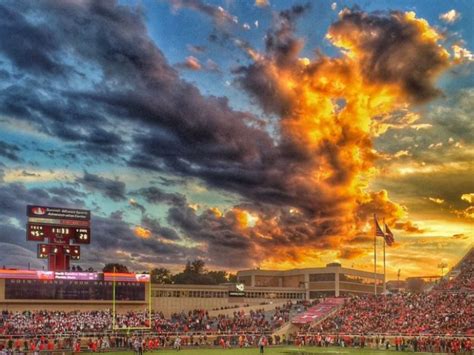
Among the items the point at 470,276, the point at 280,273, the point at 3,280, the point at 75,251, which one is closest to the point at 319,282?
the point at 280,273

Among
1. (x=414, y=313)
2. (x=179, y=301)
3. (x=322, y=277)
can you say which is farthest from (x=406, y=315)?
(x=322, y=277)

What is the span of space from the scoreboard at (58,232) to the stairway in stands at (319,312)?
28.4m

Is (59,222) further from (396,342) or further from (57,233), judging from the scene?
(396,342)

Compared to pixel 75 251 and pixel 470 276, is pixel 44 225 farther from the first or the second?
pixel 470 276

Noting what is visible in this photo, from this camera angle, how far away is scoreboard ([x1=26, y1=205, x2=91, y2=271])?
78812 millimetres

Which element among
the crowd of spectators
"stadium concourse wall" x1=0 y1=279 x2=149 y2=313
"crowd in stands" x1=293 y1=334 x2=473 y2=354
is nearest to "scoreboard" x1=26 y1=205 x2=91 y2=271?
"stadium concourse wall" x1=0 y1=279 x2=149 y2=313

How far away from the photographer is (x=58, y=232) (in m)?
80.2

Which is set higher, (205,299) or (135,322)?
(205,299)

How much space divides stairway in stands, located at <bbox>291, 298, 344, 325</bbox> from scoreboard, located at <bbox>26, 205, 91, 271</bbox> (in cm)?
2840

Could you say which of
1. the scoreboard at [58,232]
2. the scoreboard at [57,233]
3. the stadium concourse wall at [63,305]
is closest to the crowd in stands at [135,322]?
the stadium concourse wall at [63,305]

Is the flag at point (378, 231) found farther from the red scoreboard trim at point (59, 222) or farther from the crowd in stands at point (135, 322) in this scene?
the red scoreboard trim at point (59, 222)

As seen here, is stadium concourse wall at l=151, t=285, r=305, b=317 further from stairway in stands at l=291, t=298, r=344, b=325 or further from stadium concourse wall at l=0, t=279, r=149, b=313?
stairway in stands at l=291, t=298, r=344, b=325

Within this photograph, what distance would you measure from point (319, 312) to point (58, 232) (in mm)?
34017

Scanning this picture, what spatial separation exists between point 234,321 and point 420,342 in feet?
91.7
